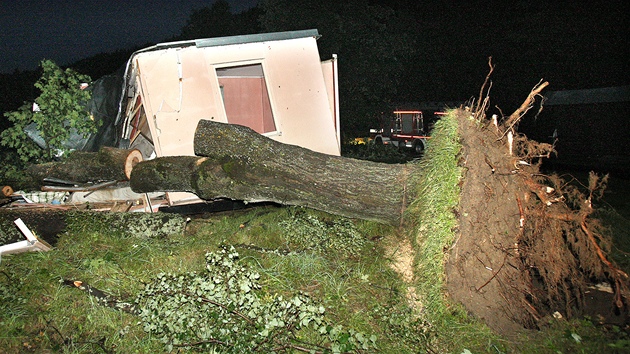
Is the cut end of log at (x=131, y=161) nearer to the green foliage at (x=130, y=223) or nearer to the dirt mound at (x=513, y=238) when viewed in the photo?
the green foliage at (x=130, y=223)

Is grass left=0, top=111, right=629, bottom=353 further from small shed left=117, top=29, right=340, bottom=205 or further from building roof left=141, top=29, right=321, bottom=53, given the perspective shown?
building roof left=141, top=29, right=321, bottom=53

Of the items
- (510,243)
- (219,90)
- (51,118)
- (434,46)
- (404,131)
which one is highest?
(219,90)

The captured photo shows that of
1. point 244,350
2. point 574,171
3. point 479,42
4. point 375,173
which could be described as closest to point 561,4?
point 479,42

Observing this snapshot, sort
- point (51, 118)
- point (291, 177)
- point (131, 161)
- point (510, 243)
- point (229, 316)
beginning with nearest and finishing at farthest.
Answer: point (229, 316) < point (510, 243) < point (291, 177) < point (131, 161) < point (51, 118)

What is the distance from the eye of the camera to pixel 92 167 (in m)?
6.13

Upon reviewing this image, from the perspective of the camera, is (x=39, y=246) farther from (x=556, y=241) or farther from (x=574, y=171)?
(x=574, y=171)

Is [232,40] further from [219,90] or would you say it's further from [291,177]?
[291,177]

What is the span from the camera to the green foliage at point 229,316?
10.8 feet

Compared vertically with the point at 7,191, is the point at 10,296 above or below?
below

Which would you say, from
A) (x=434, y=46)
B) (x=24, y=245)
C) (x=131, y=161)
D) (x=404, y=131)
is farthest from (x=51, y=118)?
(x=434, y=46)

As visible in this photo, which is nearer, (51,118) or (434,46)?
(51,118)

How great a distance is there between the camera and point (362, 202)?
4605 mm

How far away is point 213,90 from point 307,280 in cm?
357

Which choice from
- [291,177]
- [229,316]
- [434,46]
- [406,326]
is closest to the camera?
[229,316]
